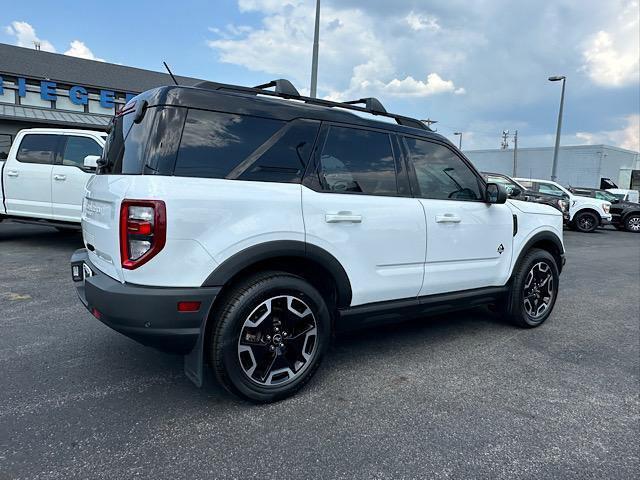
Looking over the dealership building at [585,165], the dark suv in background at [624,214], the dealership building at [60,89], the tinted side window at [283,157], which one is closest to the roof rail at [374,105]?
the tinted side window at [283,157]

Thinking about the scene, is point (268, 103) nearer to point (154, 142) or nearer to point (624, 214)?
point (154, 142)

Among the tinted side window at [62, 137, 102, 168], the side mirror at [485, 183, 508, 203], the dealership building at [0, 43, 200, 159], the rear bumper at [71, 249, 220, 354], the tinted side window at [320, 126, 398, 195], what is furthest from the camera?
the dealership building at [0, 43, 200, 159]

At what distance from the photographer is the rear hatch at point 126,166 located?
2.54 meters

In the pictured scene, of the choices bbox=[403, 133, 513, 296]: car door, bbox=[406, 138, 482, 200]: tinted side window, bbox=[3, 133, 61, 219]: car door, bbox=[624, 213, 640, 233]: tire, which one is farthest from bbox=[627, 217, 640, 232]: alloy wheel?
bbox=[3, 133, 61, 219]: car door

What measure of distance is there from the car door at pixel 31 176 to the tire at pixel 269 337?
6467 millimetres

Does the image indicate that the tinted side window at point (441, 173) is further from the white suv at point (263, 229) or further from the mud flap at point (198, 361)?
the mud flap at point (198, 361)

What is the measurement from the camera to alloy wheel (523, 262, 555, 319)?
4.50 m

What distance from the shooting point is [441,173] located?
12.4ft

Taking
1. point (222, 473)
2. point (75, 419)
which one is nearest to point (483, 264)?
point (222, 473)

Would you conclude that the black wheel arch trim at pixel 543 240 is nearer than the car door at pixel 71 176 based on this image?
Yes

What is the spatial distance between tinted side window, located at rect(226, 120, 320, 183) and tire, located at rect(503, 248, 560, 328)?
2.59 m

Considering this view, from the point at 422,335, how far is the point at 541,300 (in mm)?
1434

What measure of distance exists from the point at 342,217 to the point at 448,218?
109cm

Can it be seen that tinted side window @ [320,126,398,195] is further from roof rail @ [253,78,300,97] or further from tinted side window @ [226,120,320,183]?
roof rail @ [253,78,300,97]
